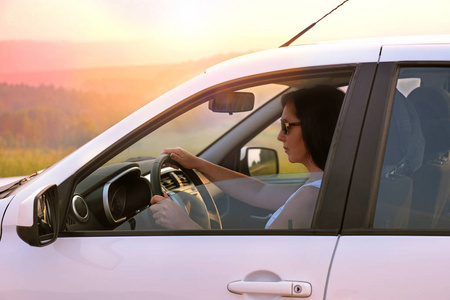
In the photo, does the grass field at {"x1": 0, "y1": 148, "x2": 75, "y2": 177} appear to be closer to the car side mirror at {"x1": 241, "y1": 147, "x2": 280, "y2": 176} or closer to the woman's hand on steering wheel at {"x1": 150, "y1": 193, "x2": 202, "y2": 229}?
the car side mirror at {"x1": 241, "y1": 147, "x2": 280, "y2": 176}

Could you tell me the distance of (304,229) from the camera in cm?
198

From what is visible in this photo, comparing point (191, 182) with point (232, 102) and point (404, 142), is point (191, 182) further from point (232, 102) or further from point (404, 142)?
point (404, 142)

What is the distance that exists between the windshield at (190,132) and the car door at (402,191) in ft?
1.43

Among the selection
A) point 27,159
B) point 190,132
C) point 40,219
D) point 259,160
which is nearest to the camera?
point 40,219

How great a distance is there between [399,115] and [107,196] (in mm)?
1119

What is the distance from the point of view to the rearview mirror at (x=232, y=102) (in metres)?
2.23

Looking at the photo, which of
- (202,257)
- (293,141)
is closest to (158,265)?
(202,257)

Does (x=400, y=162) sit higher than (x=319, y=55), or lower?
lower

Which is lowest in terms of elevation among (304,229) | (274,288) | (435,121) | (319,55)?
(274,288)

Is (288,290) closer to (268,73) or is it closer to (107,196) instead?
(268,73)

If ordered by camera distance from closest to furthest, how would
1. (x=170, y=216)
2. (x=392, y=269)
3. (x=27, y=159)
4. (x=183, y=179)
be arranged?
(x=392, y=269) → (x=170, y=216) → (x=183, y=179) → (x=27, y=159)

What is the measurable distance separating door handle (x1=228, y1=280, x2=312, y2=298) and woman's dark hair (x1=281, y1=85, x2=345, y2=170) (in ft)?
1.47

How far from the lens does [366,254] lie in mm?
1874

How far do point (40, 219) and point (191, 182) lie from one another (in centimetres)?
77
